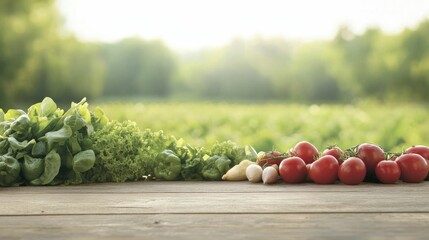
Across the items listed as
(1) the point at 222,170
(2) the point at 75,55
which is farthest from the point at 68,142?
(2) the point at 75,55

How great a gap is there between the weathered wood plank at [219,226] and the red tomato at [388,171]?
34.7 inches

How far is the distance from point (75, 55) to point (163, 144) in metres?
52.7

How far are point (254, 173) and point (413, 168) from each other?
0.94 m

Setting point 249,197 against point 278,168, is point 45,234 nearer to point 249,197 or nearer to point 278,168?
point 249,197

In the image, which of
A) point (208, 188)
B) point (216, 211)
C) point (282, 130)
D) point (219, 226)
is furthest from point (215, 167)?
point (282, 130)

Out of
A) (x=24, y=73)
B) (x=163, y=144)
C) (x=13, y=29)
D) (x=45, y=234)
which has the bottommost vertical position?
(x=45, y=234)

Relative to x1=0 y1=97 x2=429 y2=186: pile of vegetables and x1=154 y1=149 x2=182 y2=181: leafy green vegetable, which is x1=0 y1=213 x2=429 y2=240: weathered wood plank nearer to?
x1=0 y1=97 x2=429 y2=186: pile of vegetables

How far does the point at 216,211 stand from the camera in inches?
105

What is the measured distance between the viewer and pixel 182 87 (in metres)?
61.6

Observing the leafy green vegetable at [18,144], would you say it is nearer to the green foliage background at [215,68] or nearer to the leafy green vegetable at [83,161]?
the leafy green vegetable at [83,161]

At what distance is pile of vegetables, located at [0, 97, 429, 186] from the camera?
3.45 metres

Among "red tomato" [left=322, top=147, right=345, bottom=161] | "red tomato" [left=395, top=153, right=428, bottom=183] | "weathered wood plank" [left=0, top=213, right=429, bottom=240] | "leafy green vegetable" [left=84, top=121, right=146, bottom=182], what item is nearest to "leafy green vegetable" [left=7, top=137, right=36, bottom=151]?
"leafy green vegetable" [left=84, top=121, right=146, bottom=182]

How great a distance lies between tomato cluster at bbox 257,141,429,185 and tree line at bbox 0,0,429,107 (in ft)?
139

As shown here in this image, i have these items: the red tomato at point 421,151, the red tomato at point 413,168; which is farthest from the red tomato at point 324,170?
the red tomato at point 421,151
